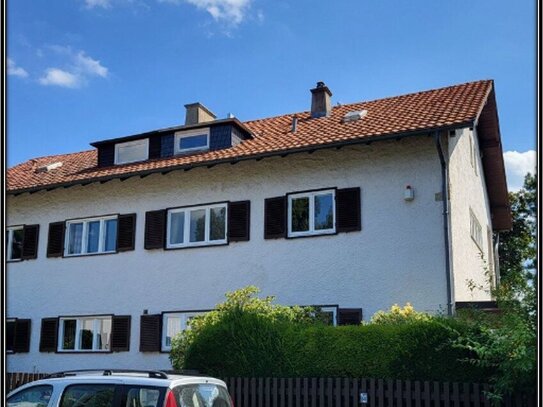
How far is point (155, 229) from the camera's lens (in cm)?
1827

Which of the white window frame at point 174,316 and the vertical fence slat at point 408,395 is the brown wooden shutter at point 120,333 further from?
the vertical fence slat at point 408,395

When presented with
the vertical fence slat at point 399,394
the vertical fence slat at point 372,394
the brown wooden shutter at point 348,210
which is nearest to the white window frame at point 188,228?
the brown wooden shutter at point 348,210

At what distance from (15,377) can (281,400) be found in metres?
8.10

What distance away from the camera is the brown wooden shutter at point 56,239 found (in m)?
19.7

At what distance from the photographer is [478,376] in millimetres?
9797

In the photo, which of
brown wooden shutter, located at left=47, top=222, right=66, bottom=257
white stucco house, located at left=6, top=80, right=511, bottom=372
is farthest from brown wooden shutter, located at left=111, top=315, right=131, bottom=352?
brown wooden shutter, located at left=47, top=222, right=66, bottom=257

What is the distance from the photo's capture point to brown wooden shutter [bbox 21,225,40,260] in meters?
20.3

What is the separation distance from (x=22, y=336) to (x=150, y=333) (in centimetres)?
484

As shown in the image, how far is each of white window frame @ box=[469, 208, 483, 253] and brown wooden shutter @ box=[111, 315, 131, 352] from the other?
9816 mm

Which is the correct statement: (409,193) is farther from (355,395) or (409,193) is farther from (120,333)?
(120,333)

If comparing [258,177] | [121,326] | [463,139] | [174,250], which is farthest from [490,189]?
[121,326]

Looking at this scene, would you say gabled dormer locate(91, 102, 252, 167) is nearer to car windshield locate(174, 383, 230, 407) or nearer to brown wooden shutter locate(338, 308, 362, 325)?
brown wooden shutter locate(338, 308, 362, 325)

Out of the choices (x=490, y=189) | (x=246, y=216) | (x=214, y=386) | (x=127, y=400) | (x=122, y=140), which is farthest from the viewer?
(x=490, y=189)

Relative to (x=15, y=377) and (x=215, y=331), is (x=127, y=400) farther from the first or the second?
(x=15, y=377)
